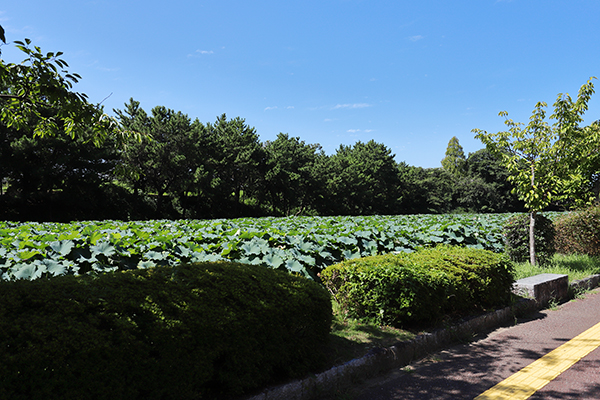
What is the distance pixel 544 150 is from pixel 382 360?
808 cm

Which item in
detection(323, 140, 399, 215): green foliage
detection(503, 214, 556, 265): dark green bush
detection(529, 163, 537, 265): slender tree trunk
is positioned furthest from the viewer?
detection(323, 140, 399, 215): green foliage

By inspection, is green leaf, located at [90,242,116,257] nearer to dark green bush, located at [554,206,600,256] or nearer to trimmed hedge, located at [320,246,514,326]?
trimmed hedge, located at [320,246,514,326]

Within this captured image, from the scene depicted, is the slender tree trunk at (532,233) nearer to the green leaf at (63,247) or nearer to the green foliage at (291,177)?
the green leaf at (63,247)

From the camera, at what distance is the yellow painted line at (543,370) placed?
10.4ft

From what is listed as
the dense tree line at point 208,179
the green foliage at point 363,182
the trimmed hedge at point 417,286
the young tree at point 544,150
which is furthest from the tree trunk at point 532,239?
the green foliage at point 363,182

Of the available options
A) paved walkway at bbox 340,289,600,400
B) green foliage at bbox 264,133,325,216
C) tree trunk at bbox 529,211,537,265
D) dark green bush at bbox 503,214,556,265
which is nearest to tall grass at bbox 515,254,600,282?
tree trunk at bbox 529,211,537,265

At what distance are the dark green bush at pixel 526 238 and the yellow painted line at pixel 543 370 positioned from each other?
5.51 meters

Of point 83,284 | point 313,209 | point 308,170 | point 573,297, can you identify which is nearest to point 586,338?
point 573,297

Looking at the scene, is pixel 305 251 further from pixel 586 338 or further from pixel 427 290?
pixel 586 338

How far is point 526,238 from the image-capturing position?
984 cm

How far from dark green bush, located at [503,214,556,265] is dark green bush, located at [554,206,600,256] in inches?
75.7

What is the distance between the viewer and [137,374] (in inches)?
87.7

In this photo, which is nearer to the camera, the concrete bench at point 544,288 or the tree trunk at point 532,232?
the concrete bench at point 544,288

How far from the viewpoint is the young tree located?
881 cm
